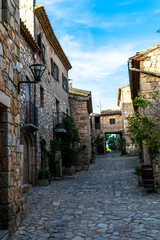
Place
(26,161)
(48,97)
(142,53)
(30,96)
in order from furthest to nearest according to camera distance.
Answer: (48,97) → (30,96) → (26,161) → (142,53)

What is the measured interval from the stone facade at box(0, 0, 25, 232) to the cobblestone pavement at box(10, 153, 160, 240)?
1.36 feet

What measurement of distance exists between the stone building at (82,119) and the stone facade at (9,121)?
10944 millimetres

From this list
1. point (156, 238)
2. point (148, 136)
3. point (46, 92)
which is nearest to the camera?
point (156, 238)

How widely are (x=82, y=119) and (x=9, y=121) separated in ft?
40.6

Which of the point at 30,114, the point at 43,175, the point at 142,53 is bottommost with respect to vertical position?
the point at 43,175

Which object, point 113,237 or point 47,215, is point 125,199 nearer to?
point 47,215

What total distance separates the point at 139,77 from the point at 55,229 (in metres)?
7.40

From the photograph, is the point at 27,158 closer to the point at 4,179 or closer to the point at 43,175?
the point at 43,175

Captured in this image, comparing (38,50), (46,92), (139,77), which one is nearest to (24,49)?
(38,50)

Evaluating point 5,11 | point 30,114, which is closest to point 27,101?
point 30,114

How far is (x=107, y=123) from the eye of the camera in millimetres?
28844

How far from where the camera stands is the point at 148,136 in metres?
7.43

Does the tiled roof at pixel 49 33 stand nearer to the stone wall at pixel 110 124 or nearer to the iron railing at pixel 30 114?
the iron railing at pixel 30 114

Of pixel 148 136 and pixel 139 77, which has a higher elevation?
pixel 139 77
